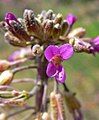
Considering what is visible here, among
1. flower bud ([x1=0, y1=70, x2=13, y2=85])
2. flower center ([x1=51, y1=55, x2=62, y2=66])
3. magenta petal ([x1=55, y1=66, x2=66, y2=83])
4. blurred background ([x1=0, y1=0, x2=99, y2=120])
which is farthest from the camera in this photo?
blurred background ([x1=0, y1=0, x2=99, y2=120])

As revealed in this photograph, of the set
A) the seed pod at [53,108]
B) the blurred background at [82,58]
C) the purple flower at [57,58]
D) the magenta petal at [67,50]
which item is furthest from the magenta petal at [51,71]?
the blurred background at [82,58]

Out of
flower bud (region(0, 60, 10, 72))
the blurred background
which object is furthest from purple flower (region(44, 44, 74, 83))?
the blurred background

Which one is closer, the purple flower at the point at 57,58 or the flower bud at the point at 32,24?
the purple flower at the point at 57,58

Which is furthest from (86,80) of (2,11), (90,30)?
(2,11)

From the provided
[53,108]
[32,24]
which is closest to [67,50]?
[32,24]

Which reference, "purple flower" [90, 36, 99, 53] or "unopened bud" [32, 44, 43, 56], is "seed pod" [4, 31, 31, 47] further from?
"purple flower" [90, 36, 99, 53]

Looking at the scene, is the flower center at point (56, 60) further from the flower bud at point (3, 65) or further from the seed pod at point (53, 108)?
the flower bud at point (3, 65)

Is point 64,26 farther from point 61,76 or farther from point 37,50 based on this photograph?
point 61,76
